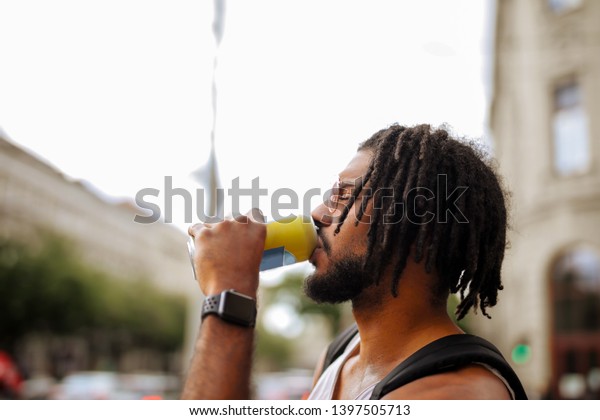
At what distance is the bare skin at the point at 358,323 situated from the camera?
1.39 metres

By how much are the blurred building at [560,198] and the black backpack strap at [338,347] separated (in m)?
12.6

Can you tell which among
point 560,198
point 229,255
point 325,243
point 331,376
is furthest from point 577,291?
point 229,255

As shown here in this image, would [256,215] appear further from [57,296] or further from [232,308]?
[57,296]

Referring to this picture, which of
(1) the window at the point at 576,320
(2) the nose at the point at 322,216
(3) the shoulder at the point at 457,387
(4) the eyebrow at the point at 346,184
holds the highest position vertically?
(1) the window at the point at 576,320

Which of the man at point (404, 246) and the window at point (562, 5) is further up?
the window at point (562, 5)

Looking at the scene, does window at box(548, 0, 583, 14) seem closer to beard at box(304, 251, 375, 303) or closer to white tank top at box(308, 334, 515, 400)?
white tank top at box(308, 334, 515, 400)

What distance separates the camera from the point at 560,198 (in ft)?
49.5

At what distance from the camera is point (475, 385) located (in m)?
1.39

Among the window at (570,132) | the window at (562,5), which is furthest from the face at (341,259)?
the window at (562,5)

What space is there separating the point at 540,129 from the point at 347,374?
51.0ft

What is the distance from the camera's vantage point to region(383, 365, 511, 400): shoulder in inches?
54.2

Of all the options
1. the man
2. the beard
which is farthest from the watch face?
the beard

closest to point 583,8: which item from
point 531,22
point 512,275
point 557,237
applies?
point 531,22

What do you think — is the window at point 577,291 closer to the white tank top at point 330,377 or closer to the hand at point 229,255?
the white tank top at point 330,377
